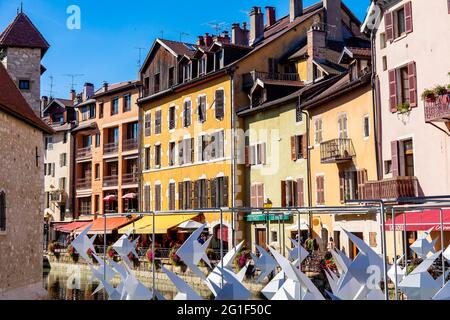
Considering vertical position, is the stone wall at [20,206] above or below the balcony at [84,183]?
below

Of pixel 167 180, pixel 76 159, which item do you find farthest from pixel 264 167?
pixel 76 159

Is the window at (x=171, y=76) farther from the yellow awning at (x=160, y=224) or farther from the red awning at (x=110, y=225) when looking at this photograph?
the red awning at (x=110, y=225)

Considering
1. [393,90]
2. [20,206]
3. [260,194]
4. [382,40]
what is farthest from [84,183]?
[393,90]

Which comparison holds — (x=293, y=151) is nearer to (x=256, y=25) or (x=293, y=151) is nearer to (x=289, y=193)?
(x=289, y=193)

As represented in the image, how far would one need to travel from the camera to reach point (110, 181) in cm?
4928

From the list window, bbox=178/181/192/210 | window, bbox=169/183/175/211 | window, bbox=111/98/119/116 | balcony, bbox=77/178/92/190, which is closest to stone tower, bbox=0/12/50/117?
Answer: window, bbox=178/181/192/210

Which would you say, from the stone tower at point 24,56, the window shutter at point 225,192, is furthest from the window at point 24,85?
the window shutter at point 225,192

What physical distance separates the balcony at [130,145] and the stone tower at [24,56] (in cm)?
2019

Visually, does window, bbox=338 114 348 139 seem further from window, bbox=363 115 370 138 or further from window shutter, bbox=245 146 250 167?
window shutter, bbox=245 146 250 167

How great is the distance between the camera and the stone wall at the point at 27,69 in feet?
85.7

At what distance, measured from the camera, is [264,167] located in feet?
115

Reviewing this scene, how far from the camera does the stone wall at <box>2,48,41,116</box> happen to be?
2611cm

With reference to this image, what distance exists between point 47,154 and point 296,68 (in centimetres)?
2744

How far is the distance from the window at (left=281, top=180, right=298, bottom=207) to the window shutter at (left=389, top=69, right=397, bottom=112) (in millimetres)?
8101
